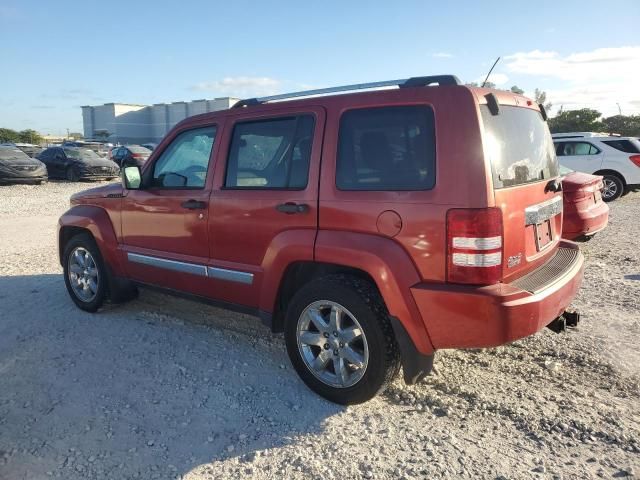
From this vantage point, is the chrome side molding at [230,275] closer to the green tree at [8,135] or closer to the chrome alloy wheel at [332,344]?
the chrome alloy wheel at [332,344]

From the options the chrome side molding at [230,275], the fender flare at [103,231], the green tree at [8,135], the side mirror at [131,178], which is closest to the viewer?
the chrome side molding at [230,275]

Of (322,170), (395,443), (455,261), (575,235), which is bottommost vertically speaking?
(395,443)

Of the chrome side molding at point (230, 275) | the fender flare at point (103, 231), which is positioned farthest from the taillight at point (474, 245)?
the fender flare at point (103, 231)

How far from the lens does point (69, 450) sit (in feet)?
9.45

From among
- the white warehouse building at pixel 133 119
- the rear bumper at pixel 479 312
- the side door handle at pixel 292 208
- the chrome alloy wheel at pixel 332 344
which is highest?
the white warehouse building at pixel 133 119

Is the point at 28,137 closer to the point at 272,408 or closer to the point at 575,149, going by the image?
the point at 575,149

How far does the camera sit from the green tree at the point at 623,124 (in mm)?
35719

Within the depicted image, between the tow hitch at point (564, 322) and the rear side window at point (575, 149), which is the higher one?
the rear side window at point (575, 149)

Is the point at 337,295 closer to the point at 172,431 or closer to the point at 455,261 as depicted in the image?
the point at 455,261

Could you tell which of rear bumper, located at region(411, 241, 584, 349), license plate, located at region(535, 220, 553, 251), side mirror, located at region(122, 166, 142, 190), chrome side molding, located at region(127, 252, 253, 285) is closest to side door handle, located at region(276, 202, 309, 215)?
chrome side molding, located at region(127, 252, 253, 285)

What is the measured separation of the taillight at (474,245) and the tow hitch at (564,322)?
3.25 ft

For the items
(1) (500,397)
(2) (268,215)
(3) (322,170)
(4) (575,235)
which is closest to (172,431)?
(2) (268,215)

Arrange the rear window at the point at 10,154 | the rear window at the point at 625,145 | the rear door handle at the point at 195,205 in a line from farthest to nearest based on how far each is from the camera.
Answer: the rear window at the point at 10,154, the rear window at the point at 625,145, the rear door handle at the point at 195,205

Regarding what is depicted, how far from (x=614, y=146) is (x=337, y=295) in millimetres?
12935
